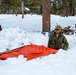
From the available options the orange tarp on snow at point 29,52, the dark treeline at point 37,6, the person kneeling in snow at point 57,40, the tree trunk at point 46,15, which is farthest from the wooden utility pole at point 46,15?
the dark treeline at point 37,6

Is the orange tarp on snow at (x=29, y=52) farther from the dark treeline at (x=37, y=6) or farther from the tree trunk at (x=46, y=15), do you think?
the dark treeline at (x=37, y=6)

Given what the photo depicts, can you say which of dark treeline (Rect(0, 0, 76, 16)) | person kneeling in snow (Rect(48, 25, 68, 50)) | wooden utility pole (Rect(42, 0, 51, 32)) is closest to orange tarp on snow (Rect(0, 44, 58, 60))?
person kneeling in snow (Rect(48, 25, 68, 50))

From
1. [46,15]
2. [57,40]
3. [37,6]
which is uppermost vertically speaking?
[57,40]

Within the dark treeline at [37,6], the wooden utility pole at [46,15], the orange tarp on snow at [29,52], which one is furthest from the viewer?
the dark treeline at [37,6]

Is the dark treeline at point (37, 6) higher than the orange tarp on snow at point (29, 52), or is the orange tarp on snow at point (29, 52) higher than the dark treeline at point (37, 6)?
the orange tarp on snow at point (29, 52)

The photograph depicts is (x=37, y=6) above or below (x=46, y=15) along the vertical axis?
below

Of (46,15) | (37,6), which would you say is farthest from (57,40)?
(37,6)

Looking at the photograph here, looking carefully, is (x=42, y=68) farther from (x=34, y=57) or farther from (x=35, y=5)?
(x=35, y=5)

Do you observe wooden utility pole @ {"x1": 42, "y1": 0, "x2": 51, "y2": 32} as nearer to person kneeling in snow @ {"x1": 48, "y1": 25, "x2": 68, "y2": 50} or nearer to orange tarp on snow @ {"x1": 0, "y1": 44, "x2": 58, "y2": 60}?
Answer: person kneeling in snow @ {"x1": 48, "y1": 25, "x2": 68, "y2": 50}

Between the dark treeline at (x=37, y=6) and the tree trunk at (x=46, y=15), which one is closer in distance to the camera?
the tree trunk at (x=46, y=15)

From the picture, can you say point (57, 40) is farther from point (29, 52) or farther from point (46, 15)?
point (46, 15)

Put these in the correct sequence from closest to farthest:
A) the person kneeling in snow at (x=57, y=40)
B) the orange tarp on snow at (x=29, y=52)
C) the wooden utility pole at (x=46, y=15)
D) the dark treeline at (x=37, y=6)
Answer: the orange tarp on snow at (x=29, y=52)
the person kneeling in snow at (x=57, y=40)
the wooden utility pole at (x=46, y=15)
the dark treeline at (x=37, y=6)

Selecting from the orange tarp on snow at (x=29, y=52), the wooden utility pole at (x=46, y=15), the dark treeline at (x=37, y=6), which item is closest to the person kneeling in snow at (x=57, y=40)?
the orange tarp on snow at (x=29, y=52)

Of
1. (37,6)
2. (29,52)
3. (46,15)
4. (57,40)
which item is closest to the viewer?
(29,52)
